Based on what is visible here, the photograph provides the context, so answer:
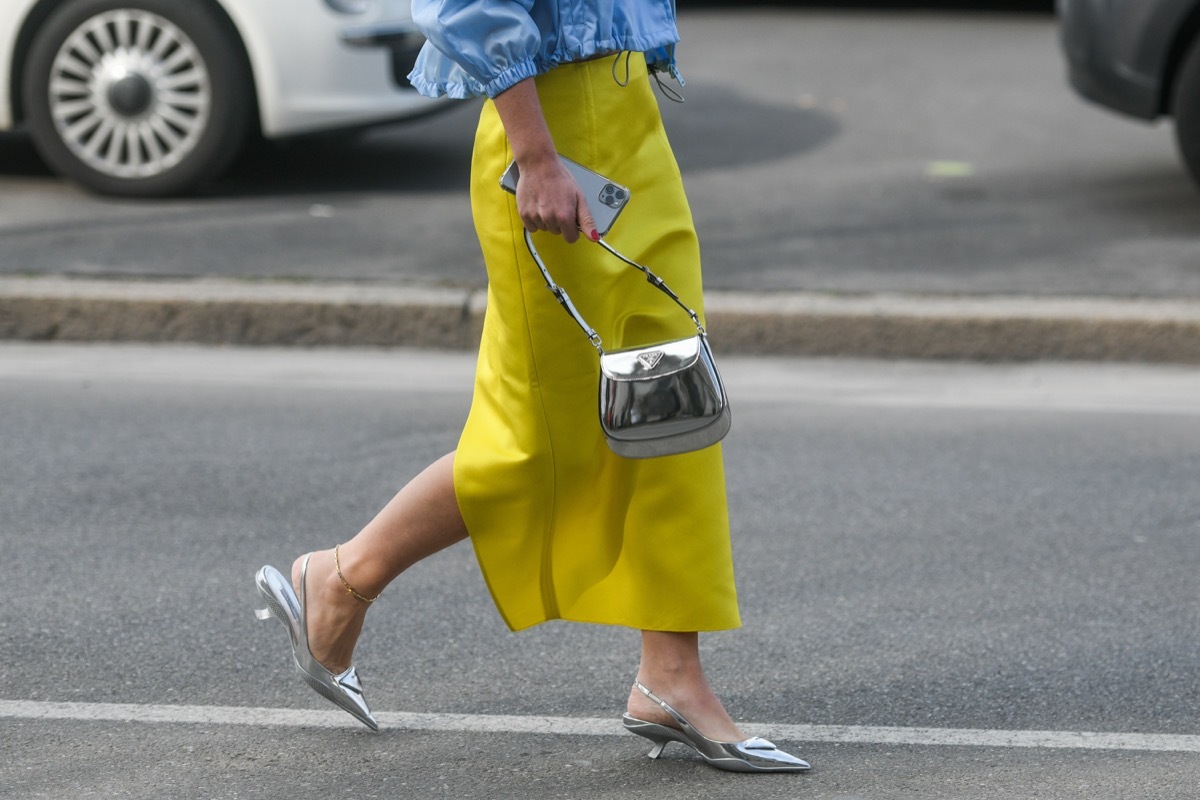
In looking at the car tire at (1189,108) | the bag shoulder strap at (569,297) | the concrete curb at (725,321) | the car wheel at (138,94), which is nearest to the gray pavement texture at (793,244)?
the concrete curb at (725,321)

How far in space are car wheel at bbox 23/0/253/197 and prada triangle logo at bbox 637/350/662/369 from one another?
195 inches

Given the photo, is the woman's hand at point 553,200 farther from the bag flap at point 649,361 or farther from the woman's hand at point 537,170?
the bag flap at point 649,361

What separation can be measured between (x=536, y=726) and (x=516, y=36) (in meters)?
1.32

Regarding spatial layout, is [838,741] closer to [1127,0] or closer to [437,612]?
[437,612]

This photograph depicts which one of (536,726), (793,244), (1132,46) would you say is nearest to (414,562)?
(536,726)

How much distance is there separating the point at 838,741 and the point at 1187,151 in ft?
16.2

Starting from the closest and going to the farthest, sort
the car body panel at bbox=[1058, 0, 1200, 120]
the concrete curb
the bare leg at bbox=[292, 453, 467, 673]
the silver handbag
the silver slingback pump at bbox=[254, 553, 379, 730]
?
the silver handbag, the bare leg at bbox=[292, 453, 467, 673], the silver slingback pump at bbox=[254, 553, 379, 730], the concrete curb, the car body panel at bbox=[1058, 0, 1200, 120]

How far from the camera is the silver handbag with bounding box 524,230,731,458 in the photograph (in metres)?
2.69

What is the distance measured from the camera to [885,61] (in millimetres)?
11391

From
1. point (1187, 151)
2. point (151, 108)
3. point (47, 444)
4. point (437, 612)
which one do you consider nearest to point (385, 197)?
point (151, 108)

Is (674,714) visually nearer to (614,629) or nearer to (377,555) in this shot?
(377,555)

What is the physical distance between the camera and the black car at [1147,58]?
7.14 meters

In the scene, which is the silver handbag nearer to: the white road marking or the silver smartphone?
the silver smartphone

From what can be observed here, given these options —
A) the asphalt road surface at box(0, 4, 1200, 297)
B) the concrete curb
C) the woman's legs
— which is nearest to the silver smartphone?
the woman's legs
